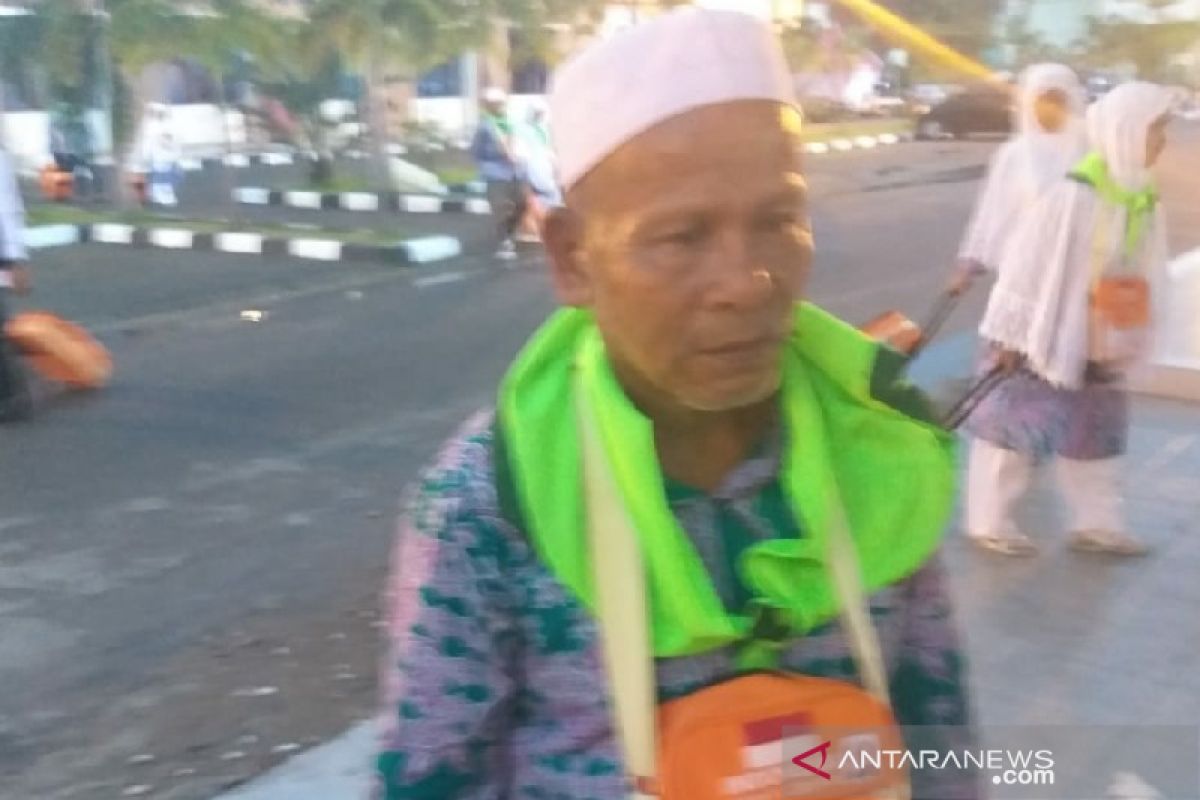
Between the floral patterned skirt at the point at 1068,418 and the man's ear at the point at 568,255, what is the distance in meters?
3.68

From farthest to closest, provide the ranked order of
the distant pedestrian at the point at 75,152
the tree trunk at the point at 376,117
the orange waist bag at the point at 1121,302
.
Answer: the distant pedestrian at the point at 75,152
the tree trunk at the point at 376,117
the orange waist bag at the point at 1121,302

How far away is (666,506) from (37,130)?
2413cm

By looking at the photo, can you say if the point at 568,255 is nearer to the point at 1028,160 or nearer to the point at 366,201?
the point at 1028,160

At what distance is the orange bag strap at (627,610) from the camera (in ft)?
4.40

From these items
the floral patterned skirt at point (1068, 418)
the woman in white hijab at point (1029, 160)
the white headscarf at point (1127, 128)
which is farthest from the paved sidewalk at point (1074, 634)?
the white headscarf at point (1127, 128)

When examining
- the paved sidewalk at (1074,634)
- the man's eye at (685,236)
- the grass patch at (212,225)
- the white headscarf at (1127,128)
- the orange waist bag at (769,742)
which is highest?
the man's eye at (685,236)

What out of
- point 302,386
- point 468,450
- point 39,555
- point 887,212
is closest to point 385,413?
point 302,386

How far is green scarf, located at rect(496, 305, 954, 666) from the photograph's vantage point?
1.37 m

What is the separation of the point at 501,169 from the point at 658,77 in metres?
13.0

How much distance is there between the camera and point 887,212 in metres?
17.1

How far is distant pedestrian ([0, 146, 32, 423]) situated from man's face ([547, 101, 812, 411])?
21.8 feet

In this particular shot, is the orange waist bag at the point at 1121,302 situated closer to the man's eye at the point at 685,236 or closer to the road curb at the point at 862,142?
the man's eye at the point at 685,236

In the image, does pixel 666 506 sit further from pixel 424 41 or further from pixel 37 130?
pixel 37 130

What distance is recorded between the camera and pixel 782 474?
146cm
